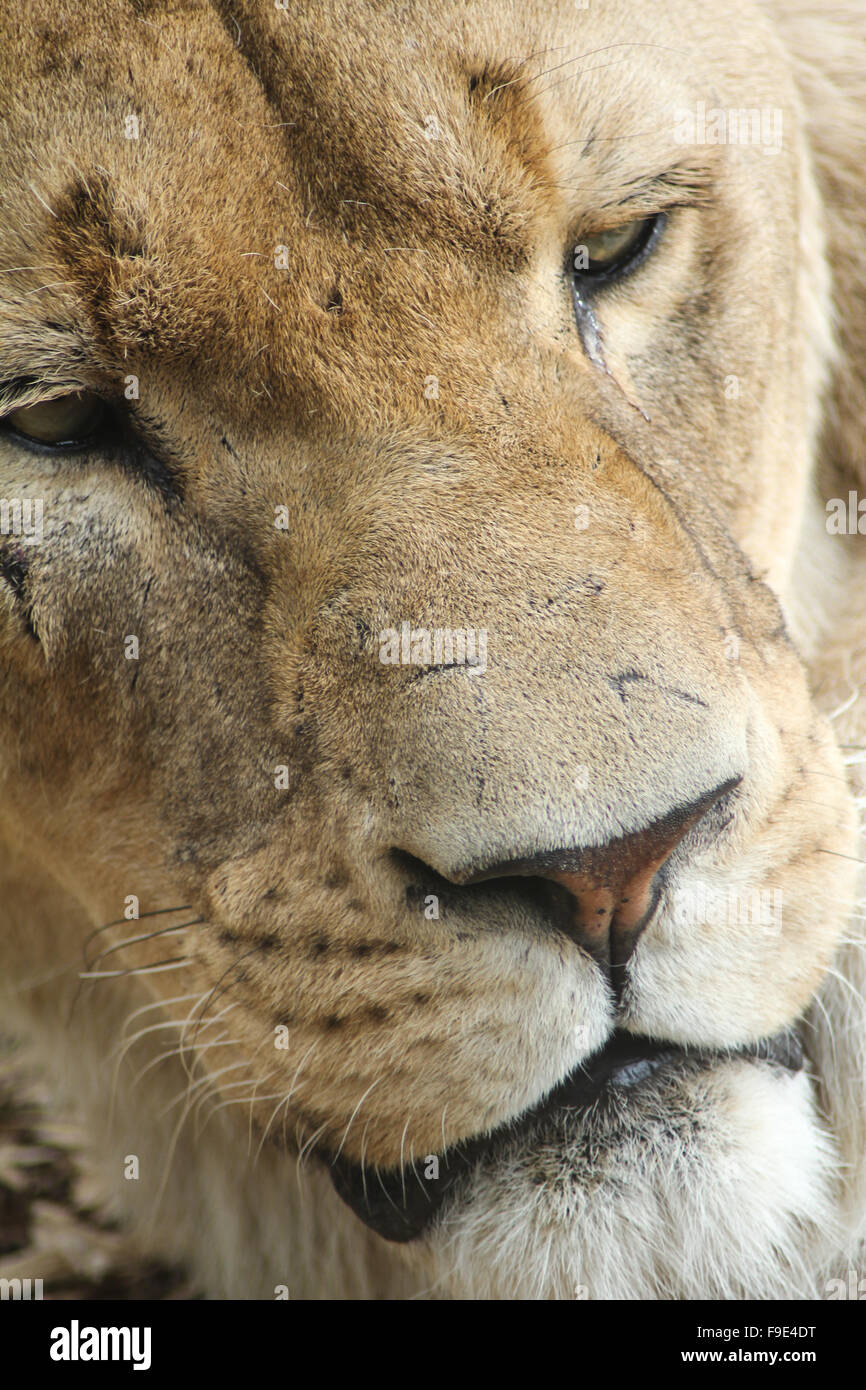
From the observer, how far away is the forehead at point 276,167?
171 centimetres

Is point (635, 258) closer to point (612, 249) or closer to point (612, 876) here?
point (612, 249)

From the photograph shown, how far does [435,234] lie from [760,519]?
32.1 inches

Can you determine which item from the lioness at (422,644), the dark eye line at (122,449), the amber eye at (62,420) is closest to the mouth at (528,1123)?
the lioness at (422,644)

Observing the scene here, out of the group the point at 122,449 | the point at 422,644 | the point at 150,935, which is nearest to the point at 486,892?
the point at 422,644

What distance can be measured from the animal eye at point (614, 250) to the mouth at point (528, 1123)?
1.11 m

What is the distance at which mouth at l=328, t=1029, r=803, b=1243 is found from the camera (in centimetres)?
170

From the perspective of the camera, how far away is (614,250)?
2.09 meters

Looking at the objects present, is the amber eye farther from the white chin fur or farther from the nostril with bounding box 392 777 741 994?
the white chin fur

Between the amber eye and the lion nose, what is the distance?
823 millimetres

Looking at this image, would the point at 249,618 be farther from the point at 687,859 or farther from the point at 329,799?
the point at 687,859

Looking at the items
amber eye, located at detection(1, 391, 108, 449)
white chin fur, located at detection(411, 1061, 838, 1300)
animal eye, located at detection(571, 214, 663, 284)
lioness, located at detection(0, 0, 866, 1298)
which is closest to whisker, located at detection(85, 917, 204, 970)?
lioness, located at detection(0, 0, 866, 1298)

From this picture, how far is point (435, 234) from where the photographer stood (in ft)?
5.91

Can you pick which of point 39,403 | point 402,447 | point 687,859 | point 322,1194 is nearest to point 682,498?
point 402,447

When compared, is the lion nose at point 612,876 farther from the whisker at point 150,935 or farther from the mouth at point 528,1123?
the whisker at point 150,935
